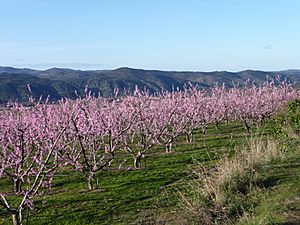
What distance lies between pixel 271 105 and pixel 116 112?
17485 mm

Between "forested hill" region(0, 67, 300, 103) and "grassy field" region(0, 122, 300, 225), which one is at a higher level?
"grassy field" region(0, 122, 300, 225)

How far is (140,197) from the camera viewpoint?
40.8 ft

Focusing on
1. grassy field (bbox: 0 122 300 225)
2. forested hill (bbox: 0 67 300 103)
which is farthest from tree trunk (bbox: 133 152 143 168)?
forested hill (bbox: 0 67 300 103)

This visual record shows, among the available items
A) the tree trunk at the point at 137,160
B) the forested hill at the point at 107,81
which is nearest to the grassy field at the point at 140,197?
the tree trunk at the point at 137,160

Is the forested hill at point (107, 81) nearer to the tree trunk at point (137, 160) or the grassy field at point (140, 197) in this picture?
the tree trunk at point (137, 160)

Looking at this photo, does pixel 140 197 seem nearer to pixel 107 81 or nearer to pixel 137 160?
pixel 137 160

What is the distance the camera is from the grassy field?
8.43 meters

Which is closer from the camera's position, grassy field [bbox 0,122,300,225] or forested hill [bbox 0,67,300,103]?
grassy field [bbox 0,122,300,225]

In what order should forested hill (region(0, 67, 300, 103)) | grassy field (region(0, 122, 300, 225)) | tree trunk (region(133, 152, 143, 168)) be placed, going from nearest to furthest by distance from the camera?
grassy field (region(0, 122, 300, 225)), tree trunk (region(133, 152, 143, 168)), forested hill (region(0, 67, 300, 103))

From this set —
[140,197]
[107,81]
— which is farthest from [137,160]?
[107,81]

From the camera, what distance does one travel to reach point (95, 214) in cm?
1102

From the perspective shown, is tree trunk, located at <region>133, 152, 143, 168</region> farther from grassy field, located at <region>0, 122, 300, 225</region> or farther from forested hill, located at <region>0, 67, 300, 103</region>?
forested hill, located at <region>0, 67, 300, 103</region>

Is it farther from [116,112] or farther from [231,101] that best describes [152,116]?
[231,101]

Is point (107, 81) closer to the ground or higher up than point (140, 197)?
closer to the ground
